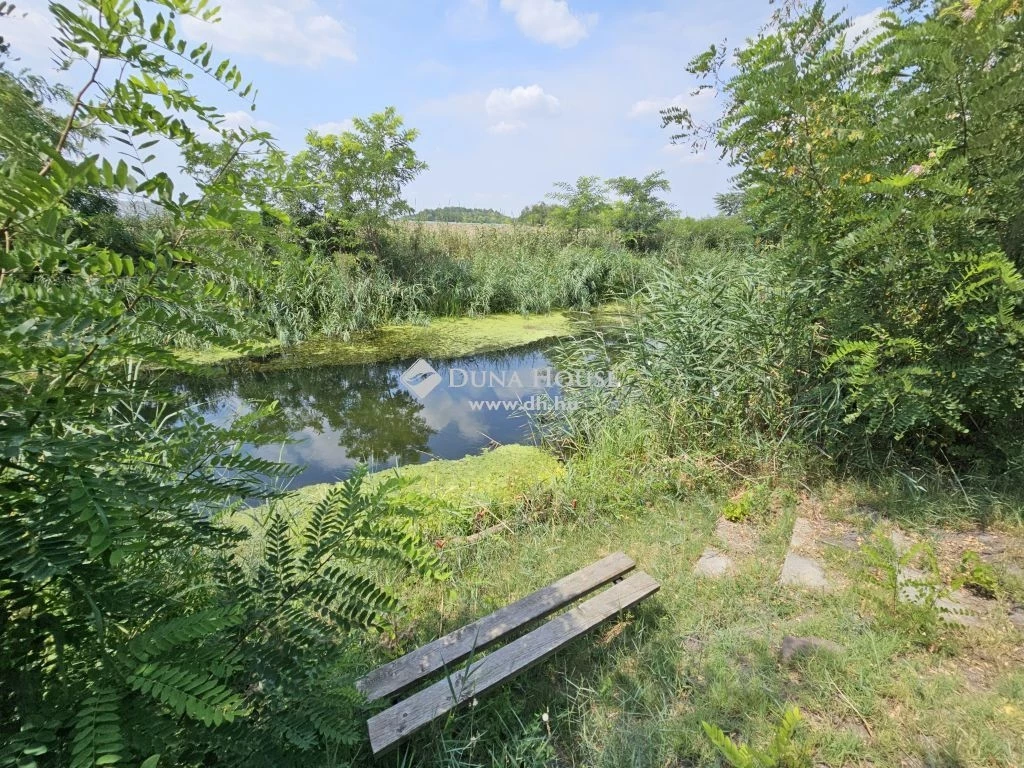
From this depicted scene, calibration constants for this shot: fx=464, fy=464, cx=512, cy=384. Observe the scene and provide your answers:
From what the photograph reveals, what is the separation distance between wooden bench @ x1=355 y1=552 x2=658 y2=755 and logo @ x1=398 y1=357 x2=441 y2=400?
3.41 meters

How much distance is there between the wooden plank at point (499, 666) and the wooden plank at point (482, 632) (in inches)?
1.8

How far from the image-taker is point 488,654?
135 cm

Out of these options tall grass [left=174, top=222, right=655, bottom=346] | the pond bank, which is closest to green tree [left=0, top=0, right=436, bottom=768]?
the pond bank

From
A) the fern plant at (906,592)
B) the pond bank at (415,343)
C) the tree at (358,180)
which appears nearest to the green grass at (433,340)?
the pond bank at (415,343)

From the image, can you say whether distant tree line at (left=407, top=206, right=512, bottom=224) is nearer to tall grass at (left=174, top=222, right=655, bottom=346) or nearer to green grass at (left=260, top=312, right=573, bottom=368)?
tall grass at (left=174, top=222, right=655, bottom=346)

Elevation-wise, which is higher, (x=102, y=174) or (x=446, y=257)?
(x=446, y=257)

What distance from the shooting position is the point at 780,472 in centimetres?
246

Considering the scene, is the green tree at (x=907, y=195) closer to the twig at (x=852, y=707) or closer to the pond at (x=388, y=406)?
the twig at (x=852, y=707)

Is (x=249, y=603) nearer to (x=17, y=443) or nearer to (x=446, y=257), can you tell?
(x=17, y=443)

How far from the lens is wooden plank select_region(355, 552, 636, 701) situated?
4.12ft

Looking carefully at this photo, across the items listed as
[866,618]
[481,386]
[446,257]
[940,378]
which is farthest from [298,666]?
[446,257]

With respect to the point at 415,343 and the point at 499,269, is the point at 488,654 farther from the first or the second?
the point at 499,269

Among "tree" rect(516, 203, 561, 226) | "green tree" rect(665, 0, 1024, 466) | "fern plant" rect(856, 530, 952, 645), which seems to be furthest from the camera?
"tree" rect(516, 203, 561, 226)

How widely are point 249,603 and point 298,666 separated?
17 centimetres
